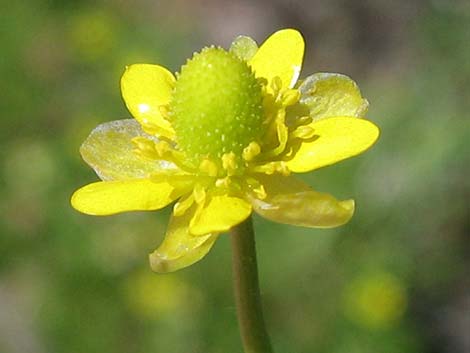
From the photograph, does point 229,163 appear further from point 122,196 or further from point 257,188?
point 122,196

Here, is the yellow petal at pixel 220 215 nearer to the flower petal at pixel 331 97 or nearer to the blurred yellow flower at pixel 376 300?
the flower petal at pixel 331 97

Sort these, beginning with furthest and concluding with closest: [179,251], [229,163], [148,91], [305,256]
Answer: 1. [305,256]
2. [148,91]
3. [229,163]
4. [179,251]

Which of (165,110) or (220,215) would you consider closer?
(220,215)

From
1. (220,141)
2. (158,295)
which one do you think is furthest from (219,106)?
(158,295)

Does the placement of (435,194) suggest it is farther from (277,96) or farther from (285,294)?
(277,96)

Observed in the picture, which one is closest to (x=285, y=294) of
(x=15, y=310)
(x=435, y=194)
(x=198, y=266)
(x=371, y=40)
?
(x=198, y=266)

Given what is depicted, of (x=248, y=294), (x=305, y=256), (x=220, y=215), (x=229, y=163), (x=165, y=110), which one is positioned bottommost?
(x=248, y=294)
